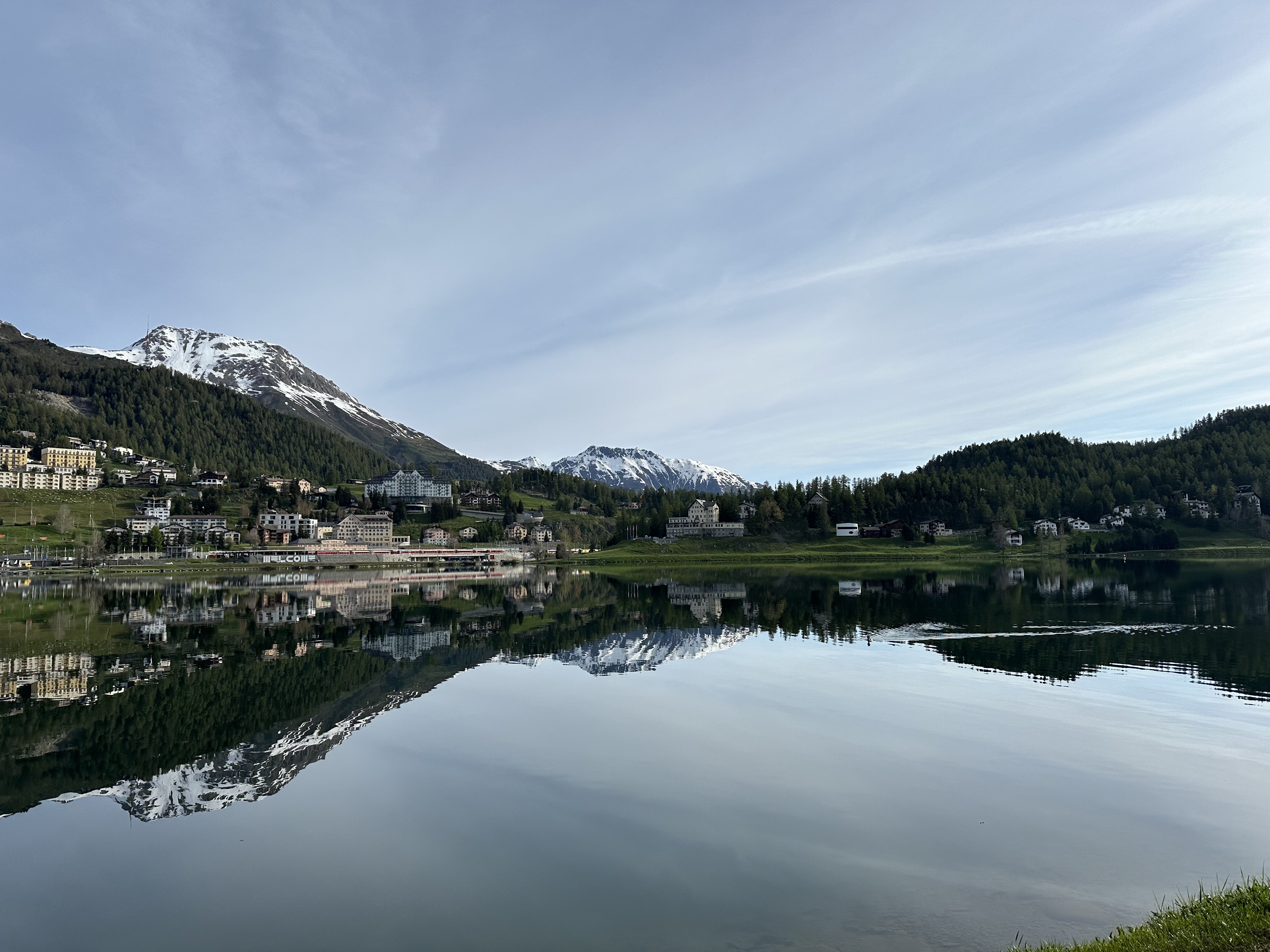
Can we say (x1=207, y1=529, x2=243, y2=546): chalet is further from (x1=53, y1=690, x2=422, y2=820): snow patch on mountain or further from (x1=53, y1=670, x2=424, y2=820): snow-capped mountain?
(x1=53, y1=690, x2=422, y2=820): snow patch on mountain

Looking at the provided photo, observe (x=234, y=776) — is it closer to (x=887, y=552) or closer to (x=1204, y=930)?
(x=1204, y=930)

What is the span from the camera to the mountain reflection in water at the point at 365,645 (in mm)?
24391

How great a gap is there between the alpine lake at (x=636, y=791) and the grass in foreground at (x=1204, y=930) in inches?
Result: 35.2

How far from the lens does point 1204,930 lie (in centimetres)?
1078

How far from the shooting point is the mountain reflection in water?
24.4 m

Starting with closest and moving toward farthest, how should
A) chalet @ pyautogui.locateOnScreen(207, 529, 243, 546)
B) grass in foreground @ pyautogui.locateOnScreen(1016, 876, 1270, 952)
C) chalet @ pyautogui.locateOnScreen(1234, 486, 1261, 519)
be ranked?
grass in foreground @ pyautogui.locateOnScreen(1016, 876, 1270, 952) < chalet @ pyautogui.locateOnScreen(207, 529, 243, 546) < chalet @ pyautogui.locateOnScreen(1234, 486, 1261, 519)

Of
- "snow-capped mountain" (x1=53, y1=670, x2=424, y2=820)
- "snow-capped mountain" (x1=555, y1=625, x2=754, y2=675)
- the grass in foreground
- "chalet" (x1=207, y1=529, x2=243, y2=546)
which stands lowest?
"snow-capped mountain" (x1=555, y1=625, x2=754, y2=675)

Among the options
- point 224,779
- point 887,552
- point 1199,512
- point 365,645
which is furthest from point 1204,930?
point 1199,512

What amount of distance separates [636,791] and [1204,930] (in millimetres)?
12136

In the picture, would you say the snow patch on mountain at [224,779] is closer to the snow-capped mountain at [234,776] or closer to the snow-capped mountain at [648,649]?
the snow-capped mountain at [234,776]

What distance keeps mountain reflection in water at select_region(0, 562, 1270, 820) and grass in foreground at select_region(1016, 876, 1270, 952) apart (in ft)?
66.0

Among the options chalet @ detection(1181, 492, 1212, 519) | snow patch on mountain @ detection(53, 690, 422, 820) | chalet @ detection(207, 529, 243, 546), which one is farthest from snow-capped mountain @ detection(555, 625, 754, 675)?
chalet @ detection(1181, 492, 1212, 519)

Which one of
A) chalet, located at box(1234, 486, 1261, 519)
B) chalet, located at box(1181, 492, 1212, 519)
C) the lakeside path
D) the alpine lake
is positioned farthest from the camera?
chalet, located at box(1181, 492, 1212, 519)

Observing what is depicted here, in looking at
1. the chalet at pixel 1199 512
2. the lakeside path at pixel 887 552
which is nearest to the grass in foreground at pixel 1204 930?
the lakeside path at pixel 887 552
